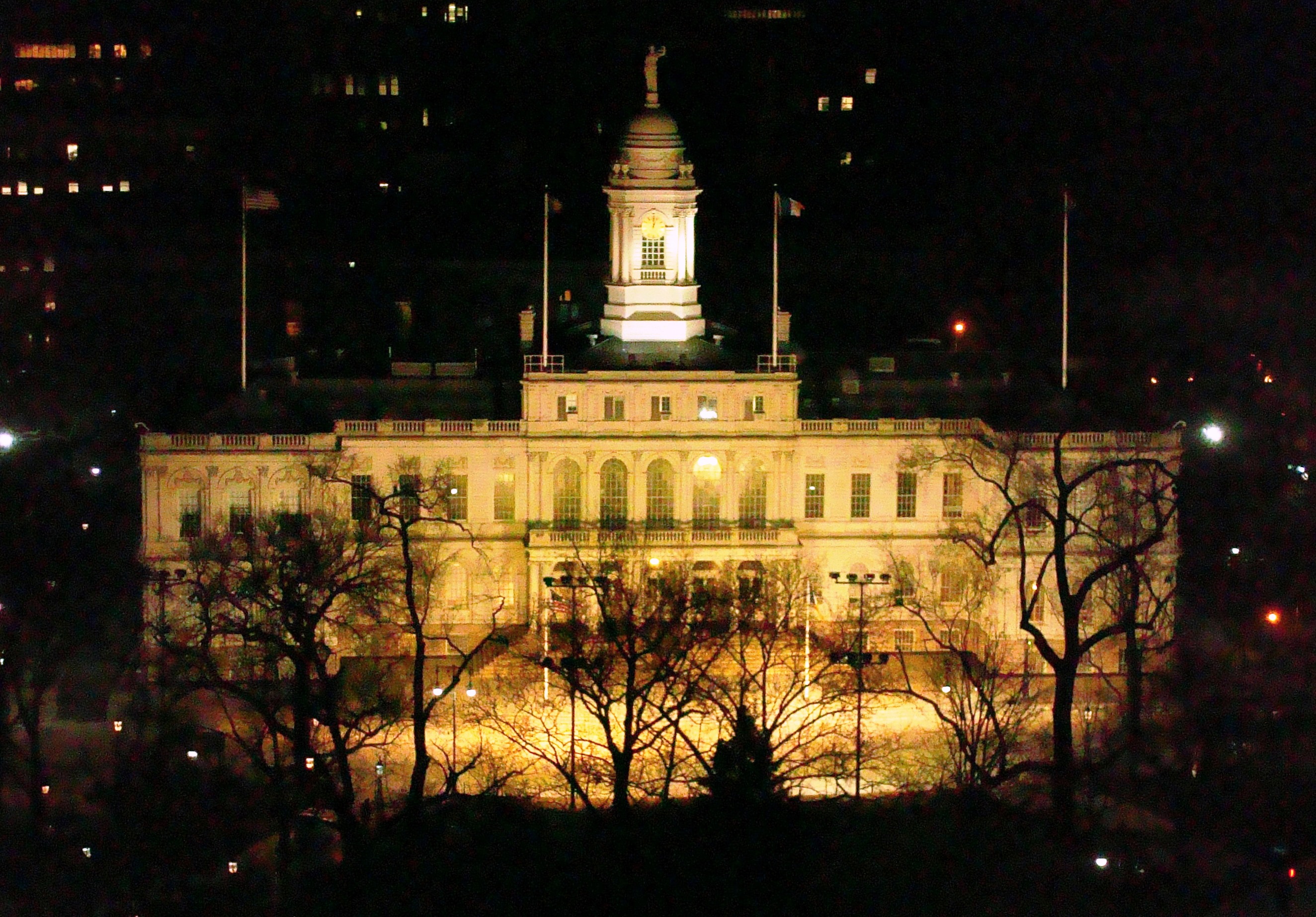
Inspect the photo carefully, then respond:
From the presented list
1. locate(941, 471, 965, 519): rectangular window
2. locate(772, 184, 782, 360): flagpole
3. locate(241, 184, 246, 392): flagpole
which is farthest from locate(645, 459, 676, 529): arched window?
locate(241, 184, 246, 392): flagpole

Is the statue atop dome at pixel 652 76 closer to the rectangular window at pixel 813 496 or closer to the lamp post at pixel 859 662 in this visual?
the rectangular window at pixel 813 496

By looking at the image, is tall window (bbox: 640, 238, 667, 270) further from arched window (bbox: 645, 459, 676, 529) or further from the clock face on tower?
arched window (bbox: 645, 459, 676, 529)

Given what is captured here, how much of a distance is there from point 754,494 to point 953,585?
6.85 metres

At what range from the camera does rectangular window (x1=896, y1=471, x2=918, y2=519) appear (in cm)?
11681

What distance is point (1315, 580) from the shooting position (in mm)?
113375

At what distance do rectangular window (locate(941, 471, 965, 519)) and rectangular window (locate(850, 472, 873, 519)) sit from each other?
7.47ft

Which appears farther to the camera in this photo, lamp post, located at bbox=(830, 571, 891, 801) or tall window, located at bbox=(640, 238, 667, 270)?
tall window, located at bbox=(640, 238, 667, 270)

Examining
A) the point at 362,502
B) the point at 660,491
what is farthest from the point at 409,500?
the point at 660,491

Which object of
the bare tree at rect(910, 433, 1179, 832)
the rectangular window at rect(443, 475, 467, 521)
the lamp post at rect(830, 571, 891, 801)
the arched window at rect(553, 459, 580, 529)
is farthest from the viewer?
the arched window at rect(553, 459, 580, 529)

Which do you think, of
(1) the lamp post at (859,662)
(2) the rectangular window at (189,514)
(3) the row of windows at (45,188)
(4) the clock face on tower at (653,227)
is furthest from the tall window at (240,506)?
(3) the row of windows at (45,188)

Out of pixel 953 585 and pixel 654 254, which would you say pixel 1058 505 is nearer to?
A: pixel 953 585

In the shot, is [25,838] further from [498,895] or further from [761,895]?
[761,895]

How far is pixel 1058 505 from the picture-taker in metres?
105

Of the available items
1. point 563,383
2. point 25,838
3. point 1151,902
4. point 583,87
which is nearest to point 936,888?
point 1151,902
